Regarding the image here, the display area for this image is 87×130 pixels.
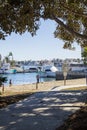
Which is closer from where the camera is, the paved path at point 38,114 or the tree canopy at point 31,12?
the paved path at point 38,114

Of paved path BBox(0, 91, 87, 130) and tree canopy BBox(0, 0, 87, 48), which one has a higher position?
tree canopy BBox(0, 0, 87, 48)

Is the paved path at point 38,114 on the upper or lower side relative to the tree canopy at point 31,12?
lower

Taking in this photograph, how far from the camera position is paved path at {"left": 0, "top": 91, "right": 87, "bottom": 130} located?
1230 cm

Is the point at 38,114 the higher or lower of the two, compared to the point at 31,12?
lower

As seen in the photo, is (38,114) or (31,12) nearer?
(38,114)

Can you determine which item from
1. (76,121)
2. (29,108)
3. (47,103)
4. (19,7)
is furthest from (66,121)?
(19,7)

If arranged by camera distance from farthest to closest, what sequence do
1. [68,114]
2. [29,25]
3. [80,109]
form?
[29,25] < [80,109] < [68,114]

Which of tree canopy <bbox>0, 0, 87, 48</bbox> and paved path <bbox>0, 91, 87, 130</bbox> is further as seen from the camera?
tree canopy <bbox>0, 0, 87, 48</bbox>

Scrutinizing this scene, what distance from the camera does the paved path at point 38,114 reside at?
12.3 meters

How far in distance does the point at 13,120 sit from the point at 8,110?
2353 mm

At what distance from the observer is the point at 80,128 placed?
1135cm

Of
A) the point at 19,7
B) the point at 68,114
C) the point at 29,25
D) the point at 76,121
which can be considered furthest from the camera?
the point at 29,25

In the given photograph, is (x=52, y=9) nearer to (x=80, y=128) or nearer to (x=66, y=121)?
(x=66, y=121)

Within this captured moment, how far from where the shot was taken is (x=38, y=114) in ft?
47.1
